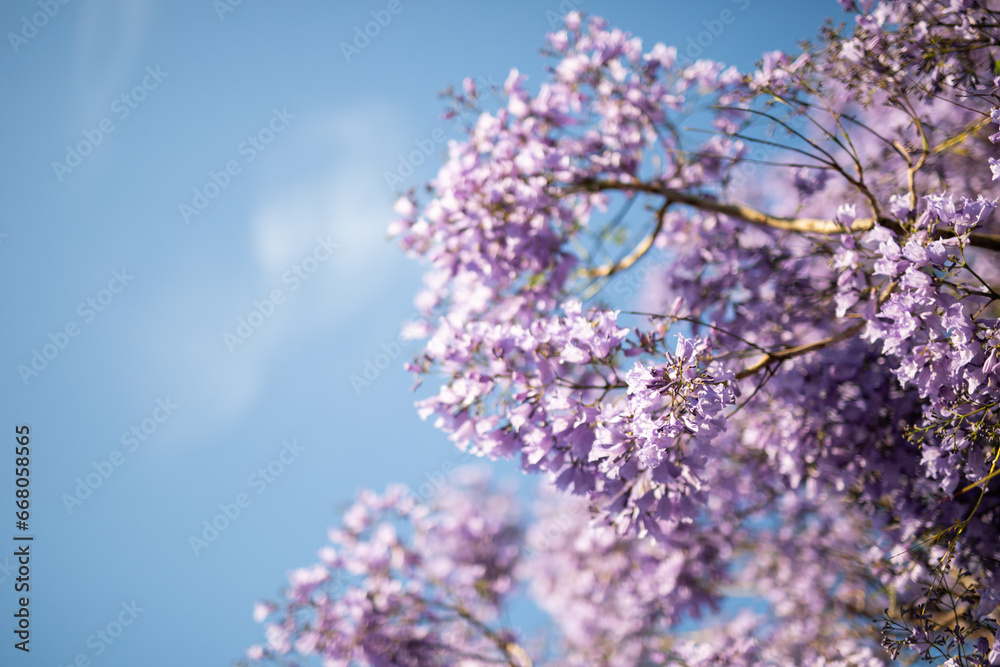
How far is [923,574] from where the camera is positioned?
343cm

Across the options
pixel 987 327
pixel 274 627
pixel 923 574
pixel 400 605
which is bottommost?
pixel 274 627

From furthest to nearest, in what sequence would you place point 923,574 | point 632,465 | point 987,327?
point 923,574 → point 632,465 → point 987,327

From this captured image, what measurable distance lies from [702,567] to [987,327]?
4.17 m

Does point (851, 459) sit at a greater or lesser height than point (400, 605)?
greater

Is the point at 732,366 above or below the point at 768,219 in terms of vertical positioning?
below

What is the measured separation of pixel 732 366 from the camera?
9.84ft

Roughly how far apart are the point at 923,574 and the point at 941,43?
11.2ft

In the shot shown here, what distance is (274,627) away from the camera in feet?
17.0

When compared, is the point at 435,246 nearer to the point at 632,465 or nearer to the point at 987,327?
the point at 632,465

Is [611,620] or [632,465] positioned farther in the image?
[611,620]

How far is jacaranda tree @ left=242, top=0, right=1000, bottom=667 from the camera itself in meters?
2.35

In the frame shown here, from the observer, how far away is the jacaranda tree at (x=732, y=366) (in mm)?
2346

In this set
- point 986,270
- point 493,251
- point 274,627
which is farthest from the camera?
point 986,270

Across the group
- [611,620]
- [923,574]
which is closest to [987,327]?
[923,574]
